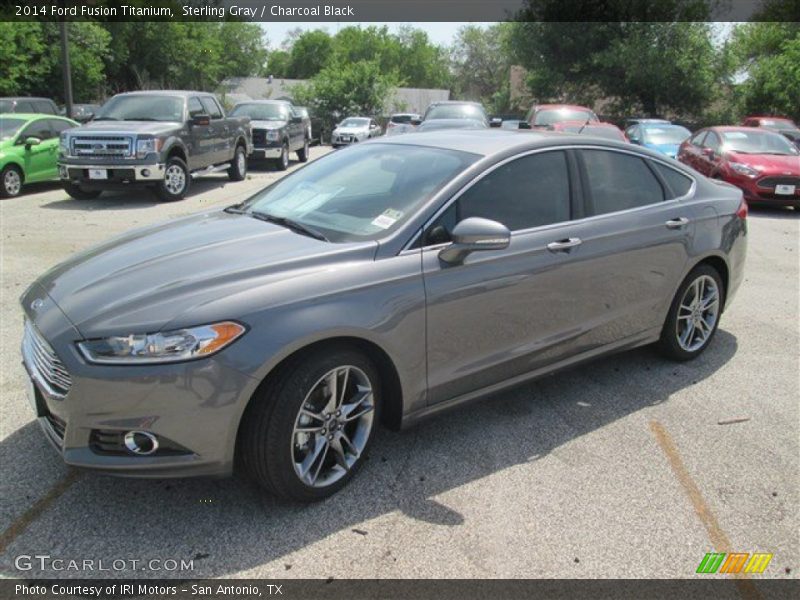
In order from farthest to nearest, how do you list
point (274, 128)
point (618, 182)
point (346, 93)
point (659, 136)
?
1. point (346, 93)
2. point (659, 136)
3. point (274, 128)
4. point (618, 182)

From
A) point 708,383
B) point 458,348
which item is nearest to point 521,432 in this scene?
point 458,348

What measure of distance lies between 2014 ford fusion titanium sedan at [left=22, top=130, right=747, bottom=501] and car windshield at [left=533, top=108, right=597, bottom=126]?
41.0 ft

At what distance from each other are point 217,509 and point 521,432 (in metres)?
1.72

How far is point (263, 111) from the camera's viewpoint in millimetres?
18453

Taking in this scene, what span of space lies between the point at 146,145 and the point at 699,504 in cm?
1055

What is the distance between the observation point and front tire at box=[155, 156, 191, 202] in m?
11.9

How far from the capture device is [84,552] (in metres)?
2.76

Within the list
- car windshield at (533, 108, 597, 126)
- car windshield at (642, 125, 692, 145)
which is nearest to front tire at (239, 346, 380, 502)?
car windshield at (533, 108, 597, 126)

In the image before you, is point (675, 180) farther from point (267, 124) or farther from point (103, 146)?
point (267, 124)

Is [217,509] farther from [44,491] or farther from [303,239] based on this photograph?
[303,239]

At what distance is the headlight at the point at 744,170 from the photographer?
12.6 m

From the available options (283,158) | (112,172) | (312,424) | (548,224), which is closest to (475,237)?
(548,224)

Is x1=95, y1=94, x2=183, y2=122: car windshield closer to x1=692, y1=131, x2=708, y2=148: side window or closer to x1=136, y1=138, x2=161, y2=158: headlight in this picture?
x1=136, y1=138, x2=161, y2=158: headlight

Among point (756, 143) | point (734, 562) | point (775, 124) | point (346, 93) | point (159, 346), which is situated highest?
point (346, 93)
